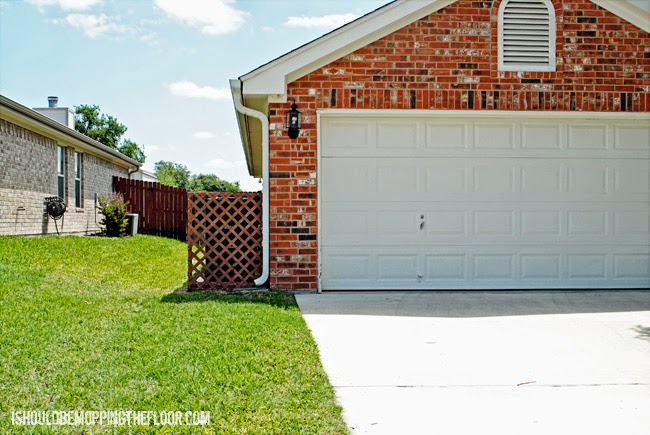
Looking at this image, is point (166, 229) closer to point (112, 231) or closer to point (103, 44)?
point (112, 231)

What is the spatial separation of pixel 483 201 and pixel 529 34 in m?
2.41

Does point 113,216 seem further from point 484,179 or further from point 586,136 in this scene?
point 586,136

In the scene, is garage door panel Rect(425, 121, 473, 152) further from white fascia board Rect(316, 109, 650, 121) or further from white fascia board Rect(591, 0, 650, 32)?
white fascia board Rect(591, 0, 650, 32)

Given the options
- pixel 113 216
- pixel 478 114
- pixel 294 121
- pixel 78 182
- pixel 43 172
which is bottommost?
pixel 113 216

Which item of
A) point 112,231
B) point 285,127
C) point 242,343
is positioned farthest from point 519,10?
point 112,231

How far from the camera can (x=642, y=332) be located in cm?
626

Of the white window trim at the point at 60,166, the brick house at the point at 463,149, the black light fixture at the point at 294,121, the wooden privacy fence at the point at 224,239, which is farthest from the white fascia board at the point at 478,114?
the white window trim at the point at 60,166

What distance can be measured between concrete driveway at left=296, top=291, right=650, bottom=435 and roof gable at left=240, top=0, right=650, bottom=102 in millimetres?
2867

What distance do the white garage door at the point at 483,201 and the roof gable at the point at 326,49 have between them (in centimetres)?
77

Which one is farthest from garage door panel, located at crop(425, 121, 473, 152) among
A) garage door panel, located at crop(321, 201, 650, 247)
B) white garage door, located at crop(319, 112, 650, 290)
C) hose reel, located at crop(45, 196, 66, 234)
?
hose reel, located at crop(45, 196, 66, 234)

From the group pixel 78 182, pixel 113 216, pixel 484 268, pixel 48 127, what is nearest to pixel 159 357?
pixel 484 268

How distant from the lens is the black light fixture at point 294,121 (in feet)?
28.0

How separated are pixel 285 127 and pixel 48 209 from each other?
9.34 meters

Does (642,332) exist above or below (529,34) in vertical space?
below
